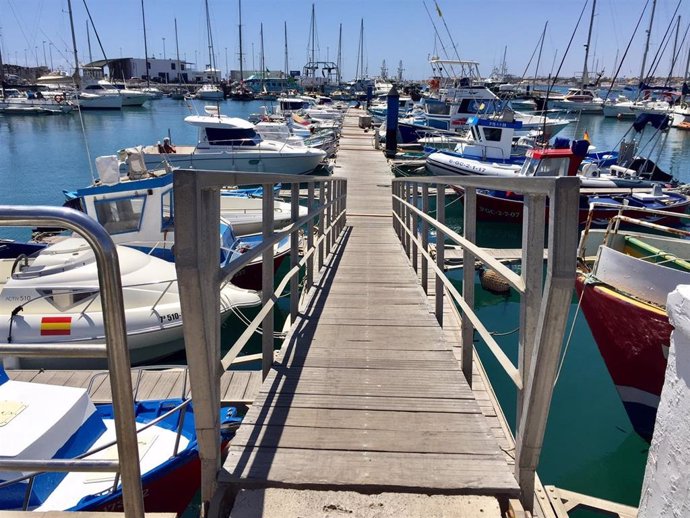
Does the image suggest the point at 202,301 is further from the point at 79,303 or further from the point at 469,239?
the point at 79,303

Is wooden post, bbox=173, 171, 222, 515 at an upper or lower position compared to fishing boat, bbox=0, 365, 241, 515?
upper

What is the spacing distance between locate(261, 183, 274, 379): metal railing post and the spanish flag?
16.6 feet

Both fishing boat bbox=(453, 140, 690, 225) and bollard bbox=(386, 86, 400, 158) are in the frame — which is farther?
bollard bbox=(386, 86, 400, 158)

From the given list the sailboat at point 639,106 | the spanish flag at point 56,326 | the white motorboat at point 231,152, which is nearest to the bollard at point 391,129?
the white motorboat at point 231,152

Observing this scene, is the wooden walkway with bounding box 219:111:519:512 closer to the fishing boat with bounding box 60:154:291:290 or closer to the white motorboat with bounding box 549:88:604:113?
the fishing boat with bounding box 60:154:291:290

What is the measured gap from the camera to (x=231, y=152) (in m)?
20.1

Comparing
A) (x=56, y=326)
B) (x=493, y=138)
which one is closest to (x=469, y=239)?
(x=56, y=326)

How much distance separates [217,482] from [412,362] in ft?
5.35

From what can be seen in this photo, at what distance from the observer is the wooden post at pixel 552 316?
1702 millimetres

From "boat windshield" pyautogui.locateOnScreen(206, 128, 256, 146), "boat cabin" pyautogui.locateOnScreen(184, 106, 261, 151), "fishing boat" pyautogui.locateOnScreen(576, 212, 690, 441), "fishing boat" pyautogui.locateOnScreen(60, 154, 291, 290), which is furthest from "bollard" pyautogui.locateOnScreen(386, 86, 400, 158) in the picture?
"fishing boat" pyautogui.locateOnScreen(576, 212, 690, 441)

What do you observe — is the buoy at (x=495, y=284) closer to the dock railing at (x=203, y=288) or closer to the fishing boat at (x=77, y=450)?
the fishing boat at (x=77, y=450)

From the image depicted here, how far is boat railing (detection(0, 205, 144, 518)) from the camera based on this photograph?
A: 4.22 ft

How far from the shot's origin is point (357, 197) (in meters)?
15.2

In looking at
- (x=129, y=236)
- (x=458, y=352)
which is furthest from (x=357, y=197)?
(x=458, y=352)
